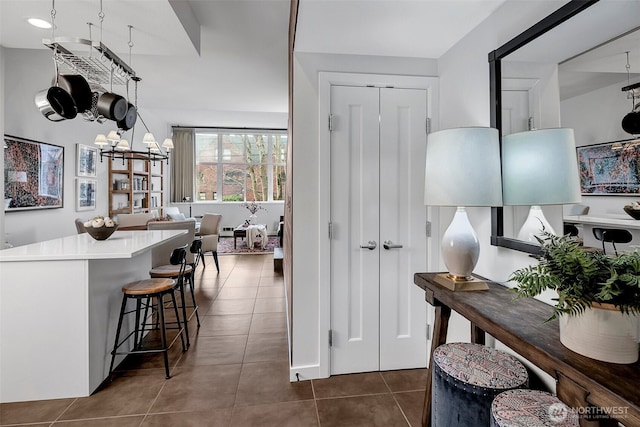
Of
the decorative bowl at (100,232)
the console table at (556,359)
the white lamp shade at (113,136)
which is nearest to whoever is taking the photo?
the console table at (556,359)

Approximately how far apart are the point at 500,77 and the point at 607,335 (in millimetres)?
1324

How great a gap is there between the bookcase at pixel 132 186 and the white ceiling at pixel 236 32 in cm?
174

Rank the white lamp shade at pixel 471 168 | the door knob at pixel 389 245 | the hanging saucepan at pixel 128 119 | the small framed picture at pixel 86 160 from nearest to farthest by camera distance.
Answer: the white lamp shade at pixel 471 168 < the door knob at pixel 389 245 < the hanging saucepan at pixel 128 119 < the small framed picture at pixel 86 160

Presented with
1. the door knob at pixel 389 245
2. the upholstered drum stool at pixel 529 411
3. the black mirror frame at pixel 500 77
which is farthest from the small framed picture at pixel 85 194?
the upholstered drum stool at pixel 529 411

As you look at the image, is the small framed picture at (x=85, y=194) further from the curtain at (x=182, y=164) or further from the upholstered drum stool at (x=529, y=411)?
the upholstered drum stool at (x=529, y=411)

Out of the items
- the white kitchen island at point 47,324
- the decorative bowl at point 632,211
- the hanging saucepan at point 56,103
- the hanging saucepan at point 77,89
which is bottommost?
the white kitchen island at point 47,324

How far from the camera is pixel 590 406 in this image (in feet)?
2.57

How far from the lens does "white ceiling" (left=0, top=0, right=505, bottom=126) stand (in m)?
1.71

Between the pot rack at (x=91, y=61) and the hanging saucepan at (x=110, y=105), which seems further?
the hanging saucepan at (x=110, y=105)

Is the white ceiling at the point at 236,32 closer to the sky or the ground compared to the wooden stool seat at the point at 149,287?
closer to the sky

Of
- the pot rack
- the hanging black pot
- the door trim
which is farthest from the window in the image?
the hanging black pot

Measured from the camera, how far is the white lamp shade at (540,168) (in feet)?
3.98

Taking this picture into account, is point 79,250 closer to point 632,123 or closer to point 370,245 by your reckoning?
point 370,245

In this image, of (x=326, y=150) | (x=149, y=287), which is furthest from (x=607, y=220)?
(x=149, y=287)
